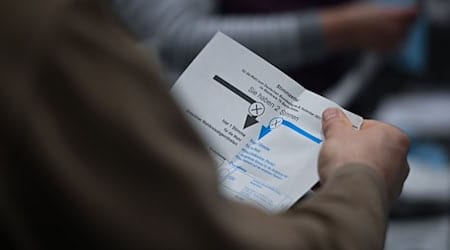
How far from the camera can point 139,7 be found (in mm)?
1933

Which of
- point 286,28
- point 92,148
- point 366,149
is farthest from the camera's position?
point 286,28

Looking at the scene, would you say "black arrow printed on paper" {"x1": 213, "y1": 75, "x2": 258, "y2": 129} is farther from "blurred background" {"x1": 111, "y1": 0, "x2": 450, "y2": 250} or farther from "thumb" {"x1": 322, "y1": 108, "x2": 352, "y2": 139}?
"blurred background" {"x1": 111, "y1": 0, "x2": 450, "y2": 250}

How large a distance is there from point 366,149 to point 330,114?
71mm

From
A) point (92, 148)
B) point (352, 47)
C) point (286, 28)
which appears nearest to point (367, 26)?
point (352, 47)

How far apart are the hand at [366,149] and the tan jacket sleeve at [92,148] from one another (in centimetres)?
20

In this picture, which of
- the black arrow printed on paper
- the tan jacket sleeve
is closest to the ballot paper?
the black arrow printed on paper

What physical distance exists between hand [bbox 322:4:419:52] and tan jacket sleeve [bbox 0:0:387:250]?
1.49 metres

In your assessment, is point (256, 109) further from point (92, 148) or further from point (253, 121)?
point (92, 148)

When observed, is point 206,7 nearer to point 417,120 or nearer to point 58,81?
point 417,120

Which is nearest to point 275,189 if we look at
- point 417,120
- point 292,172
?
point 292,172

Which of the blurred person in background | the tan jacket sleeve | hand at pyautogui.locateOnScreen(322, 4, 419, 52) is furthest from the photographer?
hand at pyautogui.locateOnScreen(322, 4, 419, 52)

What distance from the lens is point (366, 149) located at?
0.87m

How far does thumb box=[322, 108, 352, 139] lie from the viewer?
911mm

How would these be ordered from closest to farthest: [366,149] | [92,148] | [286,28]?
1. [92,148]
2. [366,149]
3. [286,28]
